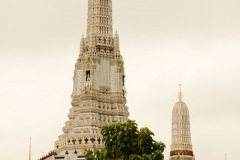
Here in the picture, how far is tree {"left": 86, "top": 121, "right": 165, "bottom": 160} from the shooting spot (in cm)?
5062

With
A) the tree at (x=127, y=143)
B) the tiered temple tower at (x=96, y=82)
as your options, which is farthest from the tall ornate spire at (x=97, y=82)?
the tree at (x=127, y=143)

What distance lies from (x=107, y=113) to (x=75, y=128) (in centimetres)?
585

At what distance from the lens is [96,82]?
9381 centimetres

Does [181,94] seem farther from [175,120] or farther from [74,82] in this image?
[74,82]

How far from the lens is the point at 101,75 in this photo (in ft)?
309

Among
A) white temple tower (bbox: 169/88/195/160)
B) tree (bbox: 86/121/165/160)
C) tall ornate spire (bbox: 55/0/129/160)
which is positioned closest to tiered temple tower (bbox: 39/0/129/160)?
tall ornate spire (bbox: 55/0/129/160)

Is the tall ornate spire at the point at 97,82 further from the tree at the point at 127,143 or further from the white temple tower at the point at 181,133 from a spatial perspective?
the white temple tower at the point at 181,133

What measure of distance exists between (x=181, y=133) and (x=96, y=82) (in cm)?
4709

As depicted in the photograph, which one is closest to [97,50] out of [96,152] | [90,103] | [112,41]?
[112,41]

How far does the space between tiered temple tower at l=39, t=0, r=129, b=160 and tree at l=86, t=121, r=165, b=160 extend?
37.7m

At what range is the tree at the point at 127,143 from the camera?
50625 mm

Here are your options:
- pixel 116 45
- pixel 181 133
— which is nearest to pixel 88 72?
pixel 116 45

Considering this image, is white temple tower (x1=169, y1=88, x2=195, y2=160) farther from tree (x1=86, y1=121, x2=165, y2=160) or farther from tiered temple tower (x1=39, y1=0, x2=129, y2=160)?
tree (x1=86, y1=121, x2=165, y2=160)

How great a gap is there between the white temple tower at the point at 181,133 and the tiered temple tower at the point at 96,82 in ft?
136
